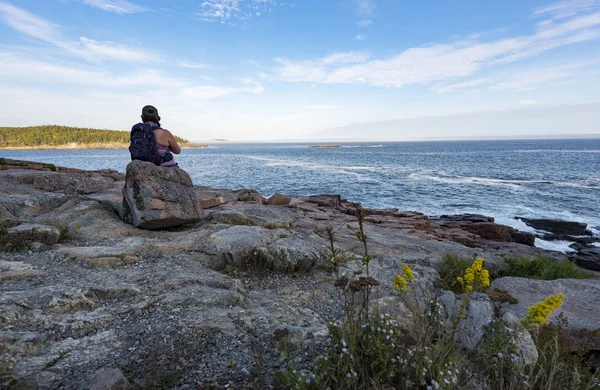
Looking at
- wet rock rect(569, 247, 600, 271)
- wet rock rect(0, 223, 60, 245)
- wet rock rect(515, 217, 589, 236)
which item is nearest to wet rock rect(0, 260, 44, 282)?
wet rock rect(0, 223, 60, 245)

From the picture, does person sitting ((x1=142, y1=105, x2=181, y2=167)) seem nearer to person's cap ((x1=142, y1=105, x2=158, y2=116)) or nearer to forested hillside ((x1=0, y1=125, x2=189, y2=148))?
person's cap ((x1=142, y1=105, x2=158, y2=116))

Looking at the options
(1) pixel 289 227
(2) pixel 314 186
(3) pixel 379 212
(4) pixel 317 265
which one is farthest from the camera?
(2) pixel 314 186

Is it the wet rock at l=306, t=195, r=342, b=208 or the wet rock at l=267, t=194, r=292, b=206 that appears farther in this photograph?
the wet rock at l=306, t=195, r=342, b=208

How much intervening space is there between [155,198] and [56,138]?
18455 centimetres

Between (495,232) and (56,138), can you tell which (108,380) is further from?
(56,138)

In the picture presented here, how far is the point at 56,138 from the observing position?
152250mm

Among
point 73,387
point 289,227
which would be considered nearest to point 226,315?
point 73,387

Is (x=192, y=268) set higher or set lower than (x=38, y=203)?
lower

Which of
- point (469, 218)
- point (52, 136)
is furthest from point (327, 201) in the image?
point (52, 136)

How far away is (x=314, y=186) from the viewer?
1356 inches

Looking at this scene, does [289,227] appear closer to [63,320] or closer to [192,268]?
[192,268]

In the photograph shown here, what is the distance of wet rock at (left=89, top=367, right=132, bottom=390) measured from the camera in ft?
8.93

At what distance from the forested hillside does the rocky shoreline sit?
529 ft

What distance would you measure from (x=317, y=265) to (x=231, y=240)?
1793mm
